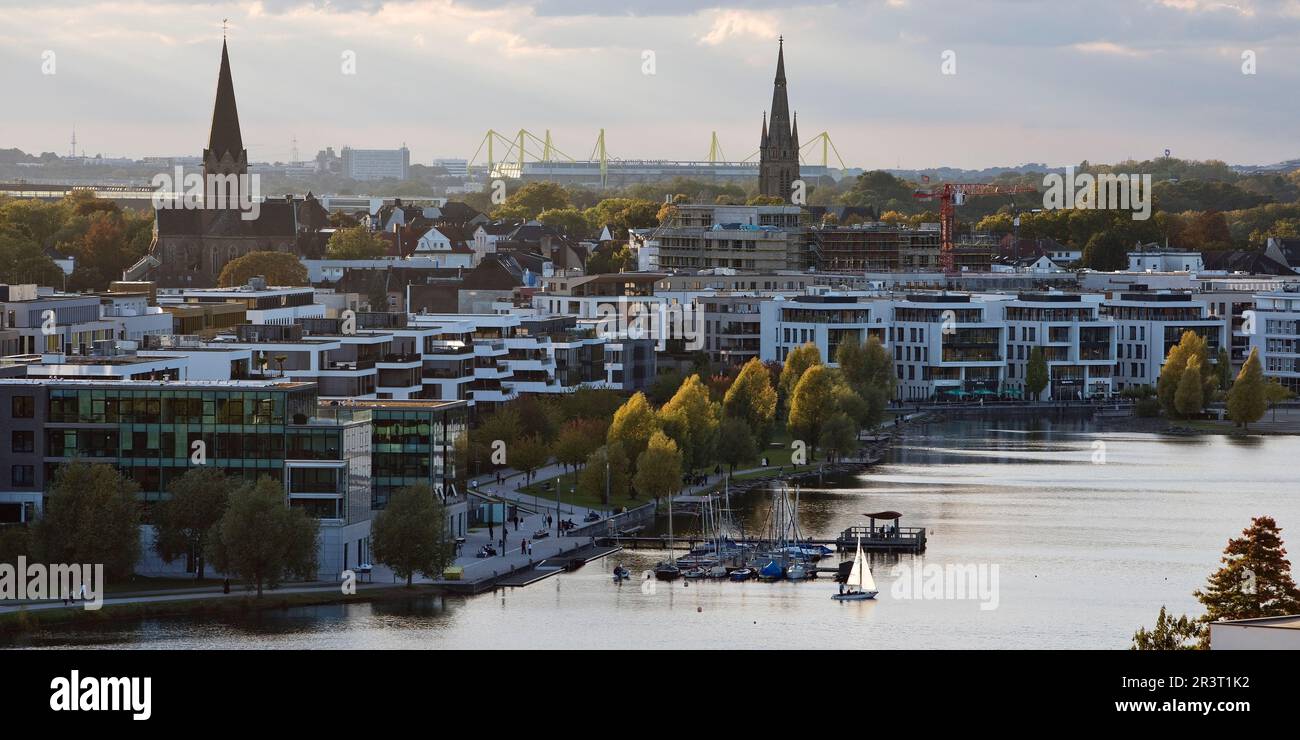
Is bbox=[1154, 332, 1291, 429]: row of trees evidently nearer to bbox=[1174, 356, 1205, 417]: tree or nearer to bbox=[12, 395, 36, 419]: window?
bbox=[1174, 356, 1205, 417]: tree

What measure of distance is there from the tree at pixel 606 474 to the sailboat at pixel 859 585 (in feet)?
36.2

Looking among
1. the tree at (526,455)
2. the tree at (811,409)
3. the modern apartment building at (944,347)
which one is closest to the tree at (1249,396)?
the modern apartment building at (944,347)

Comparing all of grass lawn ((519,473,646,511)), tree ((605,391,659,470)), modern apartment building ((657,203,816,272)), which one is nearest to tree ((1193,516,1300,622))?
grass lawn ((519,473,646,511))

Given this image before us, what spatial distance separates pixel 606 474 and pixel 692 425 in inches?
230

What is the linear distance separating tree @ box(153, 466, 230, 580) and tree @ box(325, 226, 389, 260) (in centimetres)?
7685

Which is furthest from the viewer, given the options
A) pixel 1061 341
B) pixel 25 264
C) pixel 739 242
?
pixel 739 242

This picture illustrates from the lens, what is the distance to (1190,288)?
103 m

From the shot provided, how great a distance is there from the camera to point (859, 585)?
38.1 metres

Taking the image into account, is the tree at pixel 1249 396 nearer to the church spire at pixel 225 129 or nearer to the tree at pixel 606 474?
the tree at pixel 606 474

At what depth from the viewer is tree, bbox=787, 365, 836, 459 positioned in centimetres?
6397

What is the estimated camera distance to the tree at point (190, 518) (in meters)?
35.9

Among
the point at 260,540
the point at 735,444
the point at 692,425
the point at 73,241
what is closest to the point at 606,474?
the point at 692,425

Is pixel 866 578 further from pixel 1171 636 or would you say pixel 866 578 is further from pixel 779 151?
pixel 779 151
